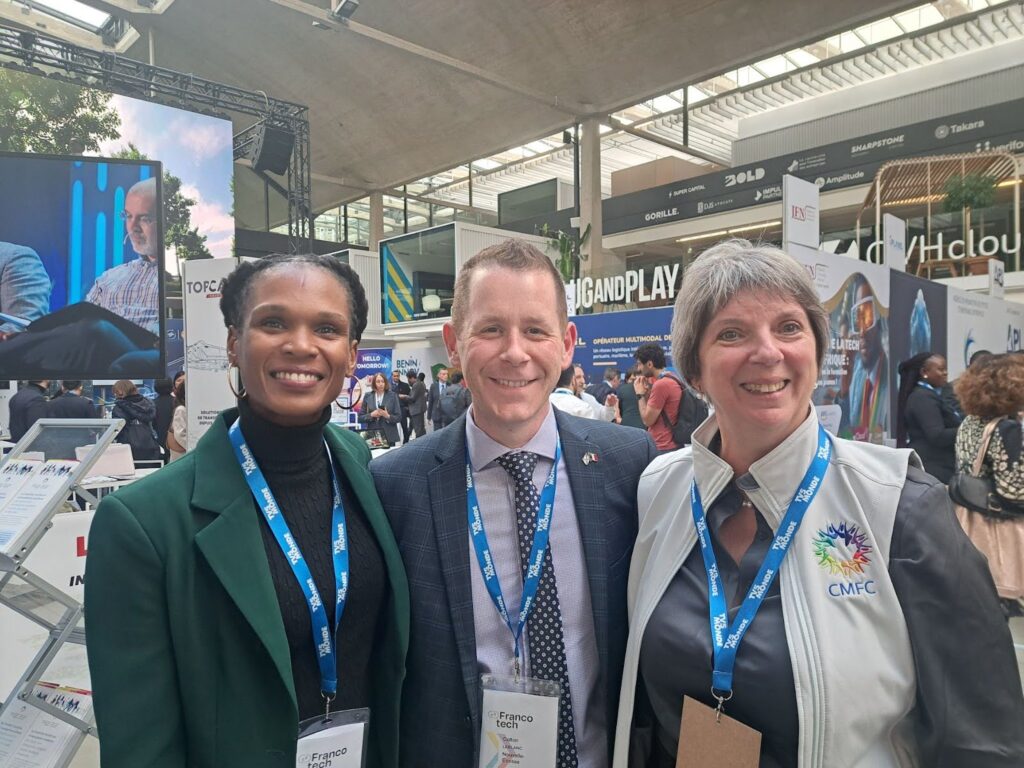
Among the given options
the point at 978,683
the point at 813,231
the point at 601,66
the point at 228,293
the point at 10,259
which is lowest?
the point at 978,683

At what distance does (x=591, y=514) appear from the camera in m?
1.47

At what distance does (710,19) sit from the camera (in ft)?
44.1

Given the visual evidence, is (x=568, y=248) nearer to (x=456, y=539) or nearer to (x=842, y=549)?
(x=456, y=539)

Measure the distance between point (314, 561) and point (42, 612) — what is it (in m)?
1.97

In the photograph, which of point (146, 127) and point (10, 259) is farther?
point (146, 127)

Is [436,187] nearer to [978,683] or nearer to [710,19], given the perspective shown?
[710,19]

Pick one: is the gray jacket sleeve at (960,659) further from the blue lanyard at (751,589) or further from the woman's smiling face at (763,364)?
the woman's smiling face at (763,364)

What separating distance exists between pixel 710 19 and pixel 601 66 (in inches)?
106

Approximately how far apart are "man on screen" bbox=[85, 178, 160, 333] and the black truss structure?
23.8 ft

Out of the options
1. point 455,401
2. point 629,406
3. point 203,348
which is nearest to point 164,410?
point 455,401

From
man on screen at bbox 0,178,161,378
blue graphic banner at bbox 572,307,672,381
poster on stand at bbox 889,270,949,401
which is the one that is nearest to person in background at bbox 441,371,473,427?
blue graphic banner at bbox 572,307,672,381

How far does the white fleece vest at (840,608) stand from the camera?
1.08 meters

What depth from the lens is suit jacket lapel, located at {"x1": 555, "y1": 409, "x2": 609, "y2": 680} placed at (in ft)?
4.61

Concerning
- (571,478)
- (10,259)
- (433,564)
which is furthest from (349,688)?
(10,259)
